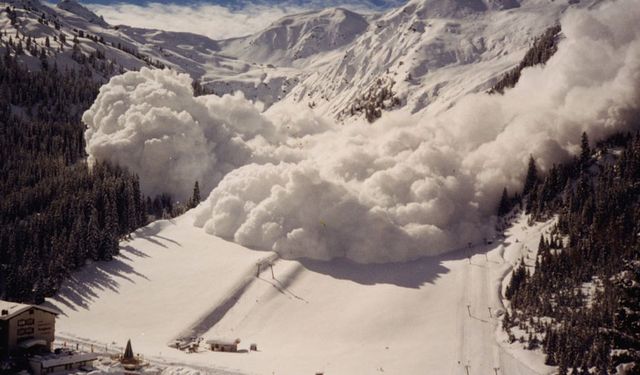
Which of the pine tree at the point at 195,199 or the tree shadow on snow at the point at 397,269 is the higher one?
the pine tree at the point at 195,199

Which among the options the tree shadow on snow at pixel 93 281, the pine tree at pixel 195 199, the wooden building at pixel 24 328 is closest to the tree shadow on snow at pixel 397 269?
the tree shadow on snow at pixel 93 281

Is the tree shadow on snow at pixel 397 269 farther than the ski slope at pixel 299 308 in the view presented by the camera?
Yes

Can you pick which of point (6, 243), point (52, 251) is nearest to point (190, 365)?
point (52, 251)

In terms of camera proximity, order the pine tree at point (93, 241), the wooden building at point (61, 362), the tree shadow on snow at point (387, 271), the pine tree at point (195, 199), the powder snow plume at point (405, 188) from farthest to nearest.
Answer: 1. the pine tree at point (195, 199)
2. the powder snow plume at point (405, 188)
3. the pine tree at point (93, 241)
4. the tree shadow on snow at point (387, 271)
5. the wooden building at point (61, 362)

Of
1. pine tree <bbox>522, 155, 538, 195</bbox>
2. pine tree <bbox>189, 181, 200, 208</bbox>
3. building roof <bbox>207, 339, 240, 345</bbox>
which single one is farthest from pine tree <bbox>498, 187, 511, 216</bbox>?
building roof <bbox>207, 339, 240, 345</bbox>

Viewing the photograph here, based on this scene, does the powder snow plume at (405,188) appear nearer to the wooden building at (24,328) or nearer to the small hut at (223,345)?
the small hut at (223,345)

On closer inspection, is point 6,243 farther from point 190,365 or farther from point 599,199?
point 599,199
